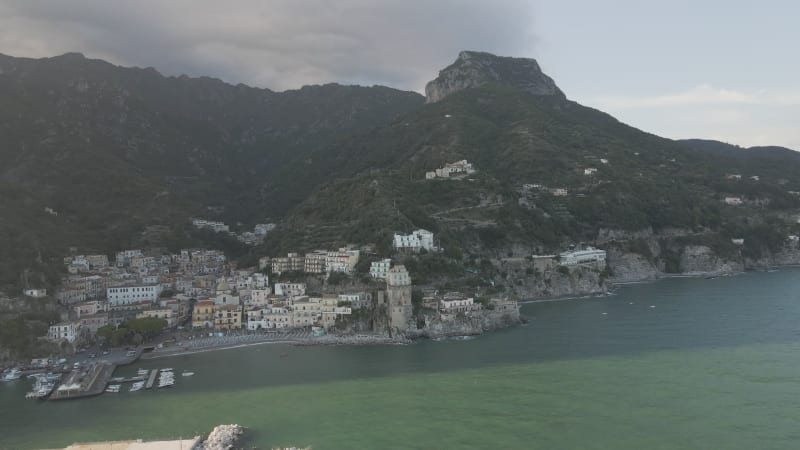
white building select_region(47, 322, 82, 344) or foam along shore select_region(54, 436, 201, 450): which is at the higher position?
white building select_region(47, 322, 82, 344)

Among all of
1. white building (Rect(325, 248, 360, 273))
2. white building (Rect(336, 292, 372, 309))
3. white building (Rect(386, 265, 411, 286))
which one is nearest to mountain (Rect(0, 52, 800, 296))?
white building (Rect(325, 248, 360, 273))

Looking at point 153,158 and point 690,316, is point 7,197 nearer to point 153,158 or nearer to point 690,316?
point 153,158

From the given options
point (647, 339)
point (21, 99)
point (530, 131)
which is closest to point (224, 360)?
point (647, 339)

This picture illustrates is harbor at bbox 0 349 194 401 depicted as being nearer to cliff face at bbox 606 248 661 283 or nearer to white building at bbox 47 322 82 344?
white building at bbox 47 322 82 344

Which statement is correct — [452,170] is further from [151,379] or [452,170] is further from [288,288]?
[151,379]

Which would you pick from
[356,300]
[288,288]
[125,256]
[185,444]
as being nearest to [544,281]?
[356,300]
